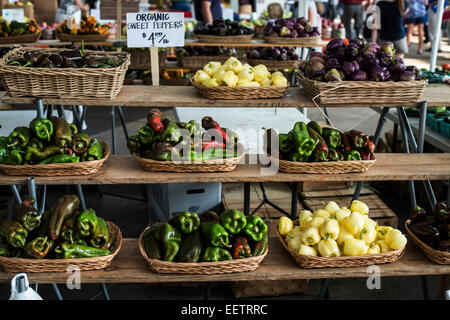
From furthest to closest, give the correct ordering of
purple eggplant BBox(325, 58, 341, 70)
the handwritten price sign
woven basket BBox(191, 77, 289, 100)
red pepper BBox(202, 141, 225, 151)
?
the handwritten price sign, purple eggplant BBox(325, 58, 341, 70), woven basket BBox(191, 77, 289, 100), red pepper BBox(202, 141, 225, 151)

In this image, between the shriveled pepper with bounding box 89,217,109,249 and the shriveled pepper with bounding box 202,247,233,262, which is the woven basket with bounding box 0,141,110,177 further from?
the shriveled pepper with bounding box 202,247,233,262

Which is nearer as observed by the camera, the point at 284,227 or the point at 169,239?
the point at 169,239

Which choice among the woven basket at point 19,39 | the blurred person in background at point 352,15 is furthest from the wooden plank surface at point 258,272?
the blurred person in background at point 352,15

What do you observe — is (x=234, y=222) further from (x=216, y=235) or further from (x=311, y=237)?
(x=311, y=237)

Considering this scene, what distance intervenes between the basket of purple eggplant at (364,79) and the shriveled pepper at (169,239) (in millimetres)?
1132

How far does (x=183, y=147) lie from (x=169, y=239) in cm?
52

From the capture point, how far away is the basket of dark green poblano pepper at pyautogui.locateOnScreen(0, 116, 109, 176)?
247cm

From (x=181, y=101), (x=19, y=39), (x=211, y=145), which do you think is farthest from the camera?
(x=19, y=39)

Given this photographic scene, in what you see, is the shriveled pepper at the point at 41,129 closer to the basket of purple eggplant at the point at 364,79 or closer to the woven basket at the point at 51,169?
the woven basket at the point at 51,169

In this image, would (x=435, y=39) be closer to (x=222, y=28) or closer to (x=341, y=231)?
(x=222, y=28)

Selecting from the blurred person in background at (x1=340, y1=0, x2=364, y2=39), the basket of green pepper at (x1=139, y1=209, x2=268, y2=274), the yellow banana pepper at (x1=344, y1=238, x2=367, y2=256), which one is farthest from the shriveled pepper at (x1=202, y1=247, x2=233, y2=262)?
the blurred person in background at (x1=340, y1=0, x2=364, y2=39)

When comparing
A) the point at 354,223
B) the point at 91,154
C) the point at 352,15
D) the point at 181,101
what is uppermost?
the point at 352,15

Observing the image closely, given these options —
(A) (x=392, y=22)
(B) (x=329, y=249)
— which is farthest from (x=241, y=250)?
(A) (x=392, y=22)

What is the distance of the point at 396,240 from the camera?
237 centimetres
